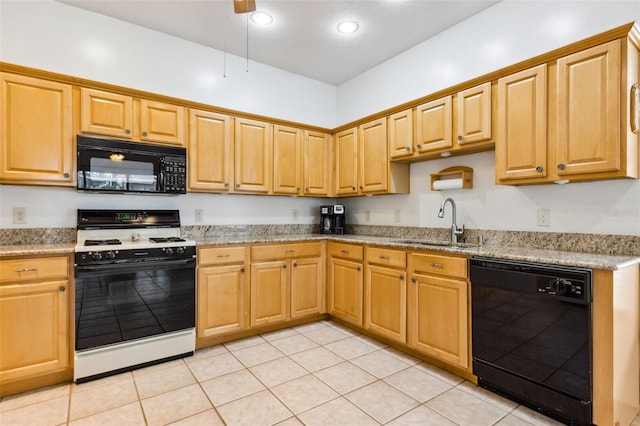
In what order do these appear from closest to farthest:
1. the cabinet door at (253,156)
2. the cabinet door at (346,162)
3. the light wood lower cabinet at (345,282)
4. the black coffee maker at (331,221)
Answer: the light wood lower cabinet at (345,282)
the cabinet door at (253,156)
the cabinet door at (346,162)
the black coffee maker at (331,221)

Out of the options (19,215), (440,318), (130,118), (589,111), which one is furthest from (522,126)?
(19,215)

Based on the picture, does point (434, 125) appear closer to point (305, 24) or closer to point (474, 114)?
point (474, 114)

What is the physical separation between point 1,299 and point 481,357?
318 cm

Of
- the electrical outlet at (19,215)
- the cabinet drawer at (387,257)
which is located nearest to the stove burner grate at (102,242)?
the electrical outlet at (19,215)

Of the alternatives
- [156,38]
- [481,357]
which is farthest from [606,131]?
[156,38]

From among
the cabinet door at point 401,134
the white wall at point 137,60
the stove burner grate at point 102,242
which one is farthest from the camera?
the cabinet door at point 401,134

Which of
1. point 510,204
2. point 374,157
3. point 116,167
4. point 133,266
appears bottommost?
point 133,266

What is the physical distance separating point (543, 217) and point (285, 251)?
88.1 inches

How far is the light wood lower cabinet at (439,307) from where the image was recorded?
238 centimetres

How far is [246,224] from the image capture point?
12.4 ft

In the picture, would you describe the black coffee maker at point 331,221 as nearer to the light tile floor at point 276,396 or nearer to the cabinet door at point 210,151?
the cabinet door at point 210,151

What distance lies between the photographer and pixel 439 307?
2533 mm

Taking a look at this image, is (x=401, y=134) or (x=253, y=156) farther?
(x=253, y=156)

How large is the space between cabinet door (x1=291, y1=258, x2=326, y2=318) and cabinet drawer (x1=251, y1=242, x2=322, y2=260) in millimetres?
75
